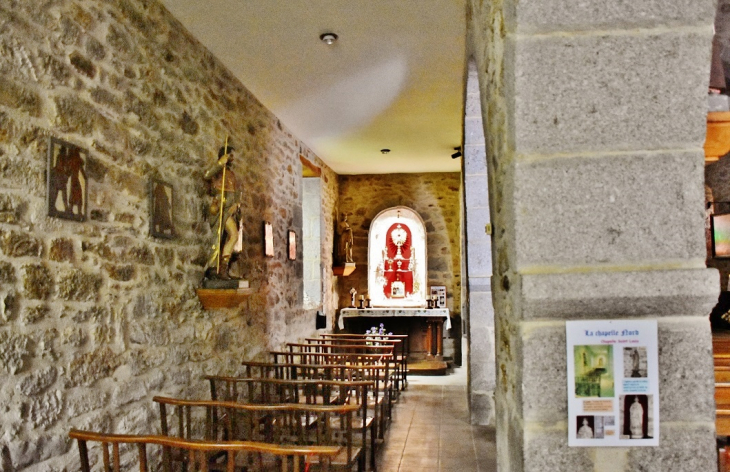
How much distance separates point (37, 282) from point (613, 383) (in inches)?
82.9

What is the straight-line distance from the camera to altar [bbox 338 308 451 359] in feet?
25.6

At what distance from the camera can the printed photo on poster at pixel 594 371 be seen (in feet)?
4.61

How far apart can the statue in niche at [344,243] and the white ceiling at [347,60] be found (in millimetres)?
2152

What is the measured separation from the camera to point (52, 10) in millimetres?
2402

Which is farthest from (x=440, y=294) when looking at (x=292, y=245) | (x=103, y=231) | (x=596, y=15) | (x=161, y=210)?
(x=596, y=15)

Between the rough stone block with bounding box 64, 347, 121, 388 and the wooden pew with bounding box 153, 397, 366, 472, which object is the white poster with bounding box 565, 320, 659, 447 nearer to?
the wooden pew with bounding box 153, 397, 366, 472

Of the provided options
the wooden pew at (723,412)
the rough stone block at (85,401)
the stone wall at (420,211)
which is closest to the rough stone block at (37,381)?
the rough stone block at (85,401)

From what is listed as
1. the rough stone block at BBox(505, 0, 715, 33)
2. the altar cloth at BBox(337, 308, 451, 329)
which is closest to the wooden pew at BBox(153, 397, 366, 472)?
the rough stone block at BBox(505, 0, 715, 33)

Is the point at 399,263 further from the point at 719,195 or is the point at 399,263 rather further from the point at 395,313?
the point at 719,195

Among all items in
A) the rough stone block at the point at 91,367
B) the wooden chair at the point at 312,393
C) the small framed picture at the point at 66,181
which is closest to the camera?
the small framed picture at the point at 66,181

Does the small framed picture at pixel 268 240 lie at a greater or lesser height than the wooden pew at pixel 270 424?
greater

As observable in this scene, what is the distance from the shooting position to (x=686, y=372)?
4.59 feet

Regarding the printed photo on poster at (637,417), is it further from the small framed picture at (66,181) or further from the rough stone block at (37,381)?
the small framed picture at (66,181)

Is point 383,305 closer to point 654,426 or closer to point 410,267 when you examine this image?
point 410,267
